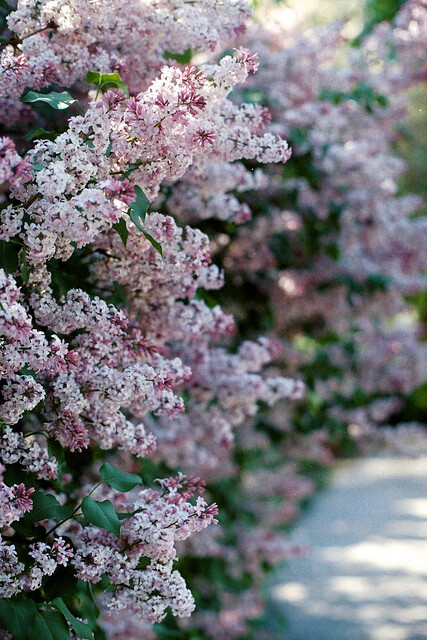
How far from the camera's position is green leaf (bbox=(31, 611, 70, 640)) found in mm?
1455

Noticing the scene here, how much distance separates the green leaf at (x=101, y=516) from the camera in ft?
4.80

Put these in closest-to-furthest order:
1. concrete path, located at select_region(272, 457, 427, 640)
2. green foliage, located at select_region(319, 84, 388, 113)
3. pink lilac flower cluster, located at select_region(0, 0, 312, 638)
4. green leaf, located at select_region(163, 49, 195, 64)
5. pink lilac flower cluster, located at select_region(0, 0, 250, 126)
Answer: pink lilac flower cluster, located at select_region(0, 0, 312, 638) < pink lilac flower cluster, located at select_region(0, 0, 250, 126) < green leaf, located at select_region(163, 49, 195, 64) < green foliage, located at select_region(319, 84, 388, 113) < concrete path, located at select_region(272, 457, 427, 640)

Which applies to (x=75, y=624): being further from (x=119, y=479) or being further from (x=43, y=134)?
(x=43, y=134)

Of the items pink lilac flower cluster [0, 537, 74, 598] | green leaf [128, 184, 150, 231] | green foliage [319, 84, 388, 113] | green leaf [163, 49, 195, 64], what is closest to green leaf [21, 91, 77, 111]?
green leaf [128, 184, 150, 231]

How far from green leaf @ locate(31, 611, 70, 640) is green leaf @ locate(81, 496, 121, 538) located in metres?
0.21

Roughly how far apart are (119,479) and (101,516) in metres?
0.13

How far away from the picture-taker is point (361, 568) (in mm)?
7074

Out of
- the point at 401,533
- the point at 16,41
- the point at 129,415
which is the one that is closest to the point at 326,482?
the point at 401,533

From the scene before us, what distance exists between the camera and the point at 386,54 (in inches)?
154

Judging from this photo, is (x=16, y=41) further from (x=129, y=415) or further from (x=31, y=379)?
(x=129, y=415)

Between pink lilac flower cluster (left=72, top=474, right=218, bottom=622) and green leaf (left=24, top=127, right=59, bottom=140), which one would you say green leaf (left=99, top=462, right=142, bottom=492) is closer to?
pink lilac flower cluster (left=72, top=474, right=218, bottom=622)

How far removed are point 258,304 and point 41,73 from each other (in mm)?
2411

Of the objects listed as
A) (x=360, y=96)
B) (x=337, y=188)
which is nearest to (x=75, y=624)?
(x=337, y=188)

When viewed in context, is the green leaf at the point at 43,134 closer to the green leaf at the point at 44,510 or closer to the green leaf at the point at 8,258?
the green leaf at the point at 8,258
